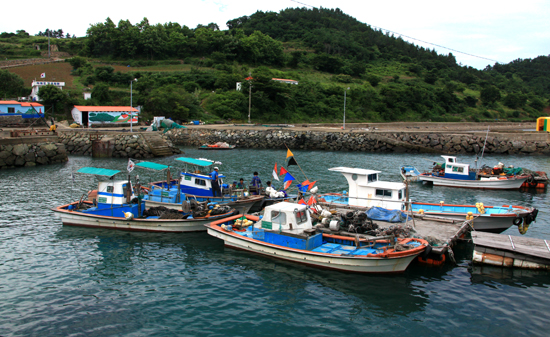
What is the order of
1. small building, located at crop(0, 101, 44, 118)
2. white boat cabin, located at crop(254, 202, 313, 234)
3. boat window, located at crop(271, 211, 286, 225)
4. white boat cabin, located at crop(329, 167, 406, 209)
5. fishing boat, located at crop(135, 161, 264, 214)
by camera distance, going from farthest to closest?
small building, located at crop(0, 101, 44, 118) → fishing boat, located at crop(135, 161, 264, 214) → white boat cabin, located at crop(329, 167, 406, 209) → boat window, located at crop(271, 211, 286, 225) → white boat cabin, located at crop(254, 202, 313, 234)

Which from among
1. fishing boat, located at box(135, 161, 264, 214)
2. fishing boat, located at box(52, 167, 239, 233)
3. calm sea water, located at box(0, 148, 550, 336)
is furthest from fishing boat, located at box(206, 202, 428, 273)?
fishing boat, located at box(135, 161, 264, 214)

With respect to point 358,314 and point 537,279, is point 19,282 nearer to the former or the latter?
point 358,314

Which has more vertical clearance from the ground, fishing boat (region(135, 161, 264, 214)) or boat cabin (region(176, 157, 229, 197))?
boat cabin (region(176, 157, 229, 197))

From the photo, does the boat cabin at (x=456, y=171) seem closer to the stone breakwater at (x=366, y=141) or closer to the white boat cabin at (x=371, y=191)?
the white boat cabin at (x=371, y=191)

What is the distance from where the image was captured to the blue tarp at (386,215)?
20.6 metres

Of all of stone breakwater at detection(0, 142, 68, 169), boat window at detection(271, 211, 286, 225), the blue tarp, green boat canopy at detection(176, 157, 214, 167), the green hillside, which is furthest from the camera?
the green hillside

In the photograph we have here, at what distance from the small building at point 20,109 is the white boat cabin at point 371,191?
55438 mm

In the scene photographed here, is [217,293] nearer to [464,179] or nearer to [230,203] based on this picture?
[230,203]

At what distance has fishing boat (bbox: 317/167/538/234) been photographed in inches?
850

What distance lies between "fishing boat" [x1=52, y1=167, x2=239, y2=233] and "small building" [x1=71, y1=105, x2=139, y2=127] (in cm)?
4543

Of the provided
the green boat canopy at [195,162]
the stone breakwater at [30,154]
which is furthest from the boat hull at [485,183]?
the stone breakwater at [30,154]

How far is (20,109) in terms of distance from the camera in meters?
60.3

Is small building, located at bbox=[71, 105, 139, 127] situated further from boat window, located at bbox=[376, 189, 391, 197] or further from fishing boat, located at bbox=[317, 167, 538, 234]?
boat window, located at bbox=[376, 189, 391, 197]

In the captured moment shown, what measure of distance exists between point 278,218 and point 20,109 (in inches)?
2342
